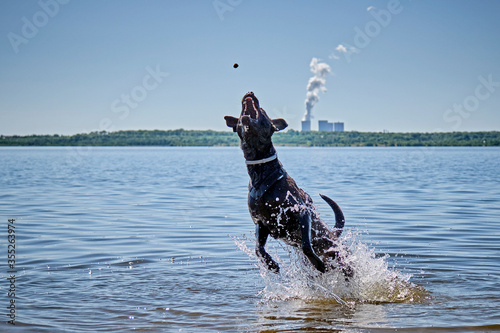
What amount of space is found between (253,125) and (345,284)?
3.34m

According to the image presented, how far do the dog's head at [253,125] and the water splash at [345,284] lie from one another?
1.96 meters

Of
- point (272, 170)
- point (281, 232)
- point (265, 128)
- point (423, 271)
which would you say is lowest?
point (423, 271)

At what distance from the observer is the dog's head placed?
296 inches

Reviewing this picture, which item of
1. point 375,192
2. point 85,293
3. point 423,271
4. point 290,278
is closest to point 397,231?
point 423,271

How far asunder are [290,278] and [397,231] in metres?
7.11

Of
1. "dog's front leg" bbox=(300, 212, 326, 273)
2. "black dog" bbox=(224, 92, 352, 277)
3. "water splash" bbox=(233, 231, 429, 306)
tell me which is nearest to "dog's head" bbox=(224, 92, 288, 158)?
"black dog" bbox=(224, 92, 352, 277)

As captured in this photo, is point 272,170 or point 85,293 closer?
point 272,170

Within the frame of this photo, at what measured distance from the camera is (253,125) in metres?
7.52

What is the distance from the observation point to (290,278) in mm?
9750

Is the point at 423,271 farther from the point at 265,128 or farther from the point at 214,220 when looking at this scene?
the point at 214,220

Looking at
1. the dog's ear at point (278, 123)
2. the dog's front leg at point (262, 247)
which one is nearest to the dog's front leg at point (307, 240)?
the dog's front leg at point (262, 247)

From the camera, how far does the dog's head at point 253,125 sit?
7516 millimetres

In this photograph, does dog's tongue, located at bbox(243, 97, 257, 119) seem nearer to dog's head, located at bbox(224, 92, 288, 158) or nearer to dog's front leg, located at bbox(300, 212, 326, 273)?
dog's head, located at bbox(224, 92, 288, 158)

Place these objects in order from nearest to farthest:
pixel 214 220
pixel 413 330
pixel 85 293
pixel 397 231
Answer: pixel 413 330 → pixel 85 293 → pixel 397 231 → pixel 214 220
